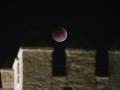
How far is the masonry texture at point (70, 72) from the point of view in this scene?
882 centimetres

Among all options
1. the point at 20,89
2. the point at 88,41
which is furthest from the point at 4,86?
the point at 88,41

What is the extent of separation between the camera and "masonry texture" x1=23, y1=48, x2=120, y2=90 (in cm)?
882

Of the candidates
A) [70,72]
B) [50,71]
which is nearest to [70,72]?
[70,72]

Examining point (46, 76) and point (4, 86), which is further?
point (4, 86)

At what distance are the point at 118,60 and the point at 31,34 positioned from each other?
1774 mm

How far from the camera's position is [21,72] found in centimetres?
895

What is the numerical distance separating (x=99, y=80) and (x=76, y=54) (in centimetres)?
67

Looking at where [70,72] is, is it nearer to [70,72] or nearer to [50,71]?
[70,72]

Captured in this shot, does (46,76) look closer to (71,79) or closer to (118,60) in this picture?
(71,79)

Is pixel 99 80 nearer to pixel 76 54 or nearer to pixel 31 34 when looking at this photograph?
pixel 76 54

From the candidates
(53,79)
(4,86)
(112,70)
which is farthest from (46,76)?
(4,86)

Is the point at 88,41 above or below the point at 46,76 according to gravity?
above

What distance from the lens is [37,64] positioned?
29.1 ft

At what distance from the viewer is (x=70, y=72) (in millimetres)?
8922
